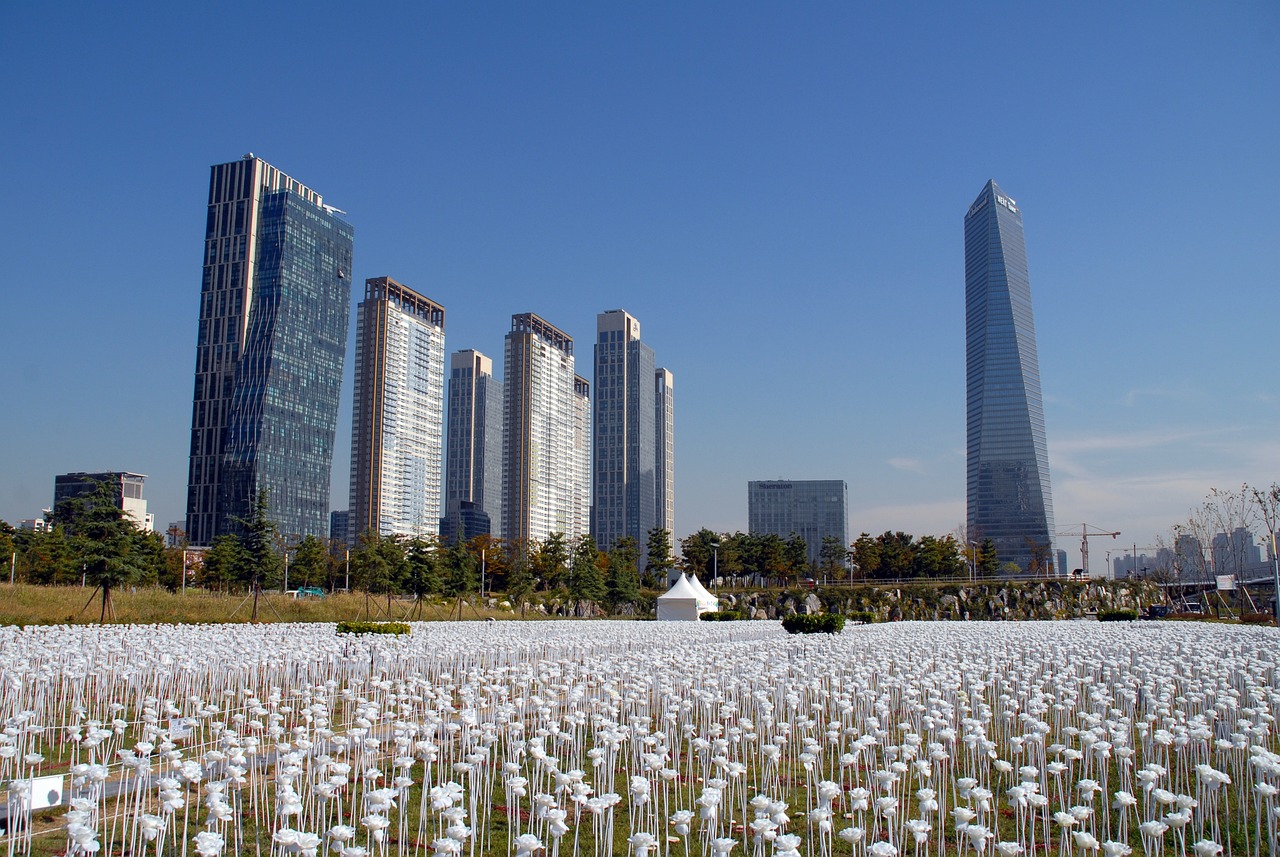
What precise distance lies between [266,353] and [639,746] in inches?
4529

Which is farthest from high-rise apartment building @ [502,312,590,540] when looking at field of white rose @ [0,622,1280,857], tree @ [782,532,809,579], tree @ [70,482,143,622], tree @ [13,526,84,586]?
field of white rose @ [0,622,1280,857]

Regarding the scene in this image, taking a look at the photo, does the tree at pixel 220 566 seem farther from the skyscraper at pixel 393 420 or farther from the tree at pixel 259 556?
the skyscraper at pixel 393 420

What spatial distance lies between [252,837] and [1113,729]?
9537 millimetres

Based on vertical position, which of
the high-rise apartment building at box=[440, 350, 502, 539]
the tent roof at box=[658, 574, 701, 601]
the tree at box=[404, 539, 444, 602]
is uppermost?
the high-rise apartment building at box=[440, 350, 502, 539]

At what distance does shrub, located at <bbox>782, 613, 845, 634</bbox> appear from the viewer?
30109mm

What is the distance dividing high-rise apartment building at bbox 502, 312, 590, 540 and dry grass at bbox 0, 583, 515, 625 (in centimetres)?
10308

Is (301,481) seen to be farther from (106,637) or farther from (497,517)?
(106,637)

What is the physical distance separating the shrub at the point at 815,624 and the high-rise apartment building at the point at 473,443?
13249cm

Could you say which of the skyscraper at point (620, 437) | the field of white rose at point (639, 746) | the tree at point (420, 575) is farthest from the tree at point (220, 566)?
the skyscraper at point (620, 437)

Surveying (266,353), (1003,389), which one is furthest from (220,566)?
(1003,389)

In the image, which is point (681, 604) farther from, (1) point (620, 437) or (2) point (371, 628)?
(1) point (620, 437)

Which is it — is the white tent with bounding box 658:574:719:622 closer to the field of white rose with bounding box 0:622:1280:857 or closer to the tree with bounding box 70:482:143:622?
the field of white rose with bounding box 0:622:1280:857

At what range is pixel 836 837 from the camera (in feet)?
30.0

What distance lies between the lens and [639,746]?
33.8ft
